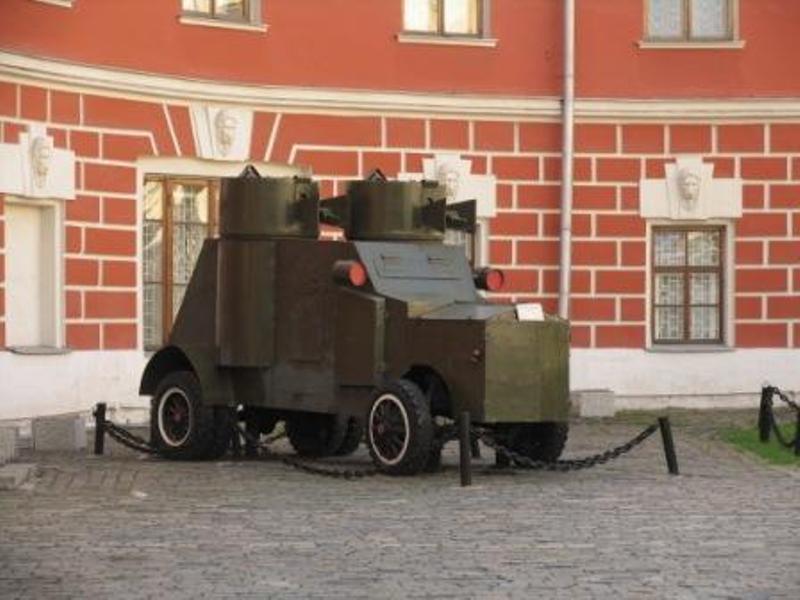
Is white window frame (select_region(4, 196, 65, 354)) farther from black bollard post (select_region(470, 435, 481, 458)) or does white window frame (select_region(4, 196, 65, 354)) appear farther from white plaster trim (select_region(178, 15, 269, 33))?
black bollard post (select_region(470, 435, 481, 458))

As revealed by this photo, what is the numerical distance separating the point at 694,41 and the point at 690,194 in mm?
1868

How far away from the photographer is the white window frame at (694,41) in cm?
2642

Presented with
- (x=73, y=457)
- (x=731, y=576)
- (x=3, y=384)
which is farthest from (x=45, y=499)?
(x=3, y=384)

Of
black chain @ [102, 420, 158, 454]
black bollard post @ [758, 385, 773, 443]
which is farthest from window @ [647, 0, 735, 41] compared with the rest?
black chain @ [102, 420, 158, 454]

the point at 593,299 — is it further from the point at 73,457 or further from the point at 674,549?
the point at 674,549

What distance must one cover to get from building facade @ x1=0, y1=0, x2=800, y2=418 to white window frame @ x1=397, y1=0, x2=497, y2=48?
2cm

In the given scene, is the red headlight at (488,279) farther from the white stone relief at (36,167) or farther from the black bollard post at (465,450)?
the white stone relief at (36,167)

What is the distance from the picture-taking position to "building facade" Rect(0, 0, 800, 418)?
23.7 m

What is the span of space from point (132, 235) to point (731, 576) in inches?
535

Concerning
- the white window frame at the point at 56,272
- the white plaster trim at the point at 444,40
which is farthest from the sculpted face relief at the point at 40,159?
the white plaster trim at the point at 444,40

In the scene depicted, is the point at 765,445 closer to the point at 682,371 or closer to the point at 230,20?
the point at 682,371

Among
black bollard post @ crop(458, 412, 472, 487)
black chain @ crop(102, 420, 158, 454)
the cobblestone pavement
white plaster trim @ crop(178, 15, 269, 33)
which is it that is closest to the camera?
the cobblestone pavement

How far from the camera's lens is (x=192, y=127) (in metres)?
24.0

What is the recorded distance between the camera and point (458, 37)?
85.1 feet
